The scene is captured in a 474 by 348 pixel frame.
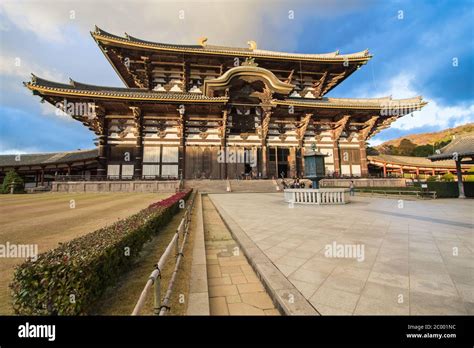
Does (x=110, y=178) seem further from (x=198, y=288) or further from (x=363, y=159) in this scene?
(x=363, y=159)

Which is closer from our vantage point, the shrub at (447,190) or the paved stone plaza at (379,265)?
the paved stone plaza at (379,265)

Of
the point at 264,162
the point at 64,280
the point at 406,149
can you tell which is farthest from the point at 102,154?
the point at 406,149

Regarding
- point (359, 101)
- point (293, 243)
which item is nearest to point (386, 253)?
point (293, 243)

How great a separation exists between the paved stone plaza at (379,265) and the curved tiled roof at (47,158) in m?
24.3

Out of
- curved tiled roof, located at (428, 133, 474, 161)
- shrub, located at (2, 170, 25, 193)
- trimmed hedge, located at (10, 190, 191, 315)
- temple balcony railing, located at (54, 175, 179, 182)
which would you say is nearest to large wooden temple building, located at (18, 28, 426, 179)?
temple balcony railing, located at (54, 175, 179, 182)

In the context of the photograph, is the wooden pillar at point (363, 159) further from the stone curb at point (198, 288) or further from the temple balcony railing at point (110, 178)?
the stone curb at point (198, 288)

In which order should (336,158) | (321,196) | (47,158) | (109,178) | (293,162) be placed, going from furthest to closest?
(47,158)
(293,162)
(336,158)
(109,178)
(321,196)

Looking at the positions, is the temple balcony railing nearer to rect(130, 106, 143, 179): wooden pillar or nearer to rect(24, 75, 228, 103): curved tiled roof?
rect(130, 106, 143, 179): wooden pillar

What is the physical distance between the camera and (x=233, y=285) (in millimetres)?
3029

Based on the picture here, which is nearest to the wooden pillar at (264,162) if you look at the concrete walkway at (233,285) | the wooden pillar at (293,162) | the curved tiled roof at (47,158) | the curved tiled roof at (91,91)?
the wooden pillar at (293,162)

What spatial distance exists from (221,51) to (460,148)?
22.8 metres

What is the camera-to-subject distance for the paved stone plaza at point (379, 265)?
238 centimetres

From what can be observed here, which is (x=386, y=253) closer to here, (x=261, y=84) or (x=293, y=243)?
(x=293, y=243)
